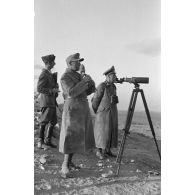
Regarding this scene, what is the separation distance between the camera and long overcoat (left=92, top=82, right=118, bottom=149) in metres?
4.03

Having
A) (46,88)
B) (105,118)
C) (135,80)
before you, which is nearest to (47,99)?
(46,88)

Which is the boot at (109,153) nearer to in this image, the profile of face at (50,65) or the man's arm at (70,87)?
the man's arm at (70,87)

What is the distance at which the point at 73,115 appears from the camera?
3623 millimetres

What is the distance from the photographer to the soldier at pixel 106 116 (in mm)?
4004

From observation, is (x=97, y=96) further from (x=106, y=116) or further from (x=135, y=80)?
(x=135, y=80)

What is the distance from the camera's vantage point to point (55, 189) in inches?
137

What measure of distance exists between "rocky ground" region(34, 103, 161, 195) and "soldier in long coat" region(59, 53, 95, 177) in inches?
4.4

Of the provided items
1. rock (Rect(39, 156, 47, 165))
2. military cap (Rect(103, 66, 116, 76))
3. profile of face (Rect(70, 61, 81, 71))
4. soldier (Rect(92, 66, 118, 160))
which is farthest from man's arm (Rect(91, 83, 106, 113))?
rock (Rect(39, 156, 47, 165))

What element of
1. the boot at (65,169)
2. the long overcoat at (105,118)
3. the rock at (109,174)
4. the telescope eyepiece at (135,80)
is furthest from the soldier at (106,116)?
the boot at (65,169)

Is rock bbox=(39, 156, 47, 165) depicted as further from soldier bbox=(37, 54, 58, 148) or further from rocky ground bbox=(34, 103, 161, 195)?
soldier bbox=(37, 54, 58, 148)

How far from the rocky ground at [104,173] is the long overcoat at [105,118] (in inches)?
4.3

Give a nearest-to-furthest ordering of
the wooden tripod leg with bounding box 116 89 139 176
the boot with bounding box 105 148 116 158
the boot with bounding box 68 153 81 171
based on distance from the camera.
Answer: the boot with bounding box 68 153 81 171 → the wooden tripod leg with bounding box 116 89 139 176 → the boot with bounding box 105 148 116 158
